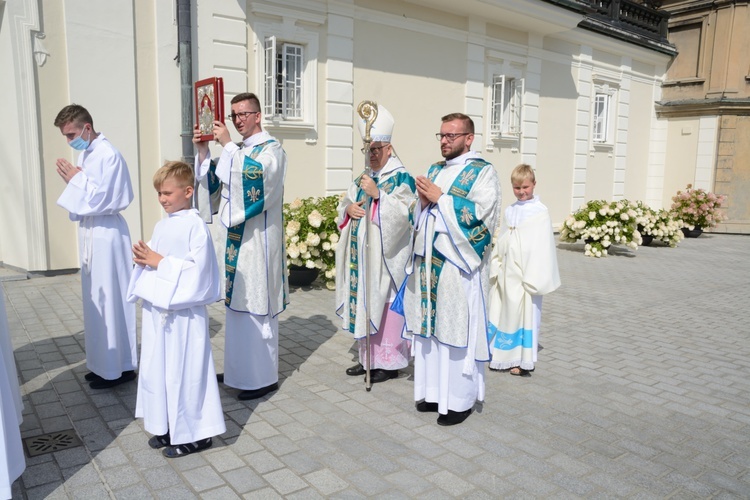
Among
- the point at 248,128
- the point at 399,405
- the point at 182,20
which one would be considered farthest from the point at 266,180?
the point at 182,20

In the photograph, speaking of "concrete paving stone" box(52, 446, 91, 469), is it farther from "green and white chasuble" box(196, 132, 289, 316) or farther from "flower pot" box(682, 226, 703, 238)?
"flower pot" box(682, 226, 703, 238)

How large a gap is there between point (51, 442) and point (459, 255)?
2.77 metres

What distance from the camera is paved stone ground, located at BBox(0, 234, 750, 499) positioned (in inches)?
130

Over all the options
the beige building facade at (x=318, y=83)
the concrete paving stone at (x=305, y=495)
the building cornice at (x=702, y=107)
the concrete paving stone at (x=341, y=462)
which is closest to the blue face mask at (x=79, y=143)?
the concrete paving stone at (x=341, y=462)

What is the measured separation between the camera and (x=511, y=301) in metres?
5.26

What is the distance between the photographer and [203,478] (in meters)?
3.30

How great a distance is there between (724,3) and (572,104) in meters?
6.69

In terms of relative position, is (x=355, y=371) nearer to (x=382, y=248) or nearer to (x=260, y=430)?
(x=382, y=248)

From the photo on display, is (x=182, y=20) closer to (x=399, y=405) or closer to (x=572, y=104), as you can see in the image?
(x=399, y=405)

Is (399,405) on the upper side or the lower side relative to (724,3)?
lower

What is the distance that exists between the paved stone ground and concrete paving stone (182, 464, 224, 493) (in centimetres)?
1

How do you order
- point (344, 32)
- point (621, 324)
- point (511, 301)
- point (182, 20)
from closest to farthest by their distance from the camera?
point (511, 301) < point (621, 324) < point (182, 20) < point (344, 32)

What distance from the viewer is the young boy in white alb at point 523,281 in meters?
5.16

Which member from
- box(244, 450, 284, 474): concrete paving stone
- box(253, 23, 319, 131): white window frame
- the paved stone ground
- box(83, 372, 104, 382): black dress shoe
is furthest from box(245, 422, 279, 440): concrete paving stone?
box(253, 23, 319, 131): white window frame
